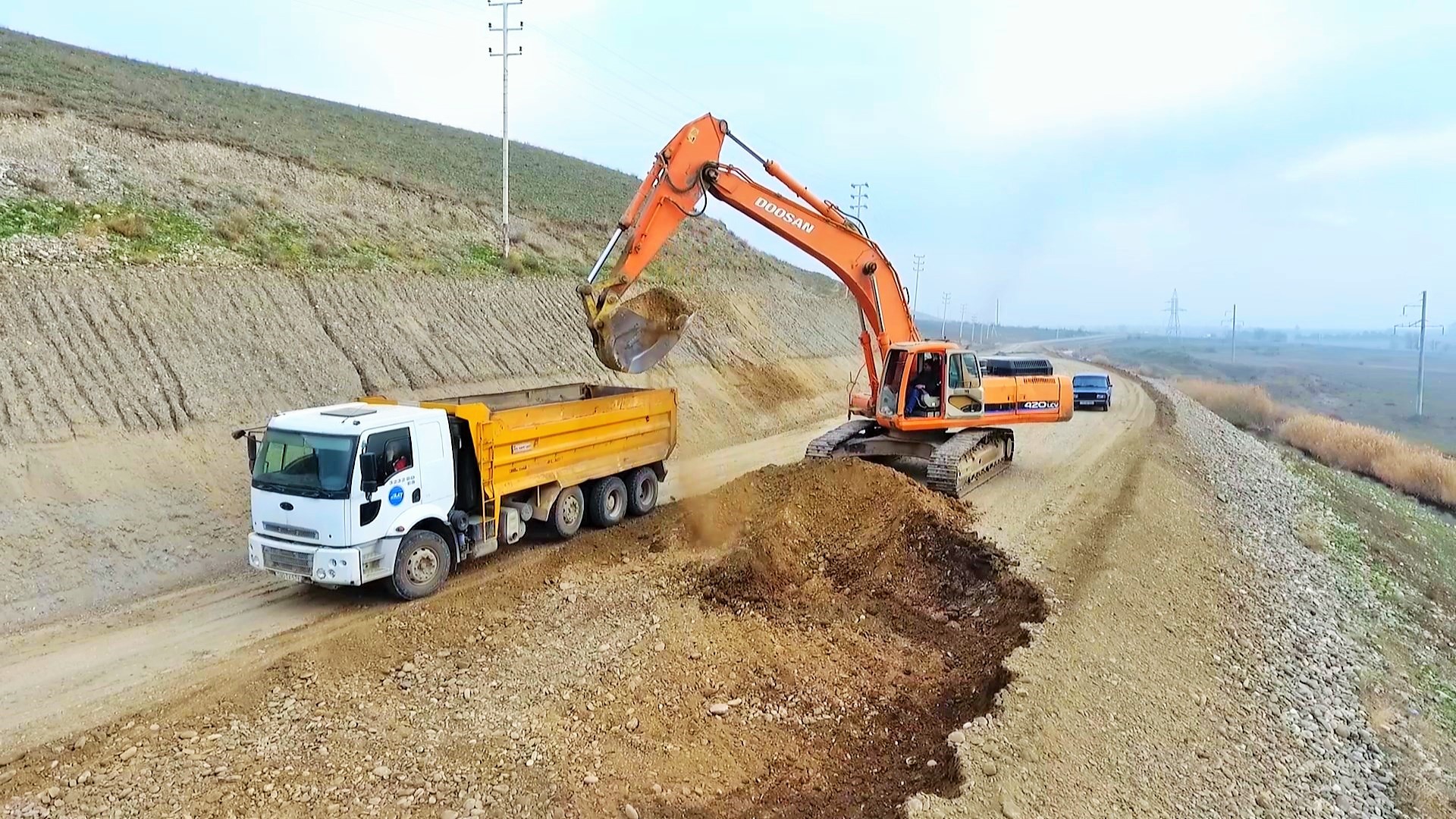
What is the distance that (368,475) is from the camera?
888cm

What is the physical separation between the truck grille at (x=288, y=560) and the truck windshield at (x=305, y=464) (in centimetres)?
66

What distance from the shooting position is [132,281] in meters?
14.5

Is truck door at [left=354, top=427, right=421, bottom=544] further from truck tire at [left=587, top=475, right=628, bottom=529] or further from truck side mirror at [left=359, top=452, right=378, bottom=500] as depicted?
truck tire at [left=587, top=475, right=628, bottom=529]

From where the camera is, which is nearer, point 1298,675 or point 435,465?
point 1298,675

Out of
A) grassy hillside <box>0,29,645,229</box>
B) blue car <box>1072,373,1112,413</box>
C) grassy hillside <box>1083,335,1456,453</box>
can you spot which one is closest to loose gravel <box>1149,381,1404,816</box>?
blue car <box>1072,373,1112,413</box>

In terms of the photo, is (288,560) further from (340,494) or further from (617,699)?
(617,699)

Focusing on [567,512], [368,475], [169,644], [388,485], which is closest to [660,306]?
[567,512]

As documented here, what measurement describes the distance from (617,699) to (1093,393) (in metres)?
23.4

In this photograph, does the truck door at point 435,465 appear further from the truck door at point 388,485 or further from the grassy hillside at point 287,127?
the grassy hillside at point 287,127

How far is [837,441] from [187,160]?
1824 centimetres

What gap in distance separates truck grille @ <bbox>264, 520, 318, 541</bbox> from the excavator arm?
442 centimetres

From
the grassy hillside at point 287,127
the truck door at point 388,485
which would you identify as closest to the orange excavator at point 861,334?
the truck door at point 388,485

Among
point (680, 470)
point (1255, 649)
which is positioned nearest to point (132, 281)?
point (680, 470)

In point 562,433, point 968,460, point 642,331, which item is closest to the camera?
point 562,433
